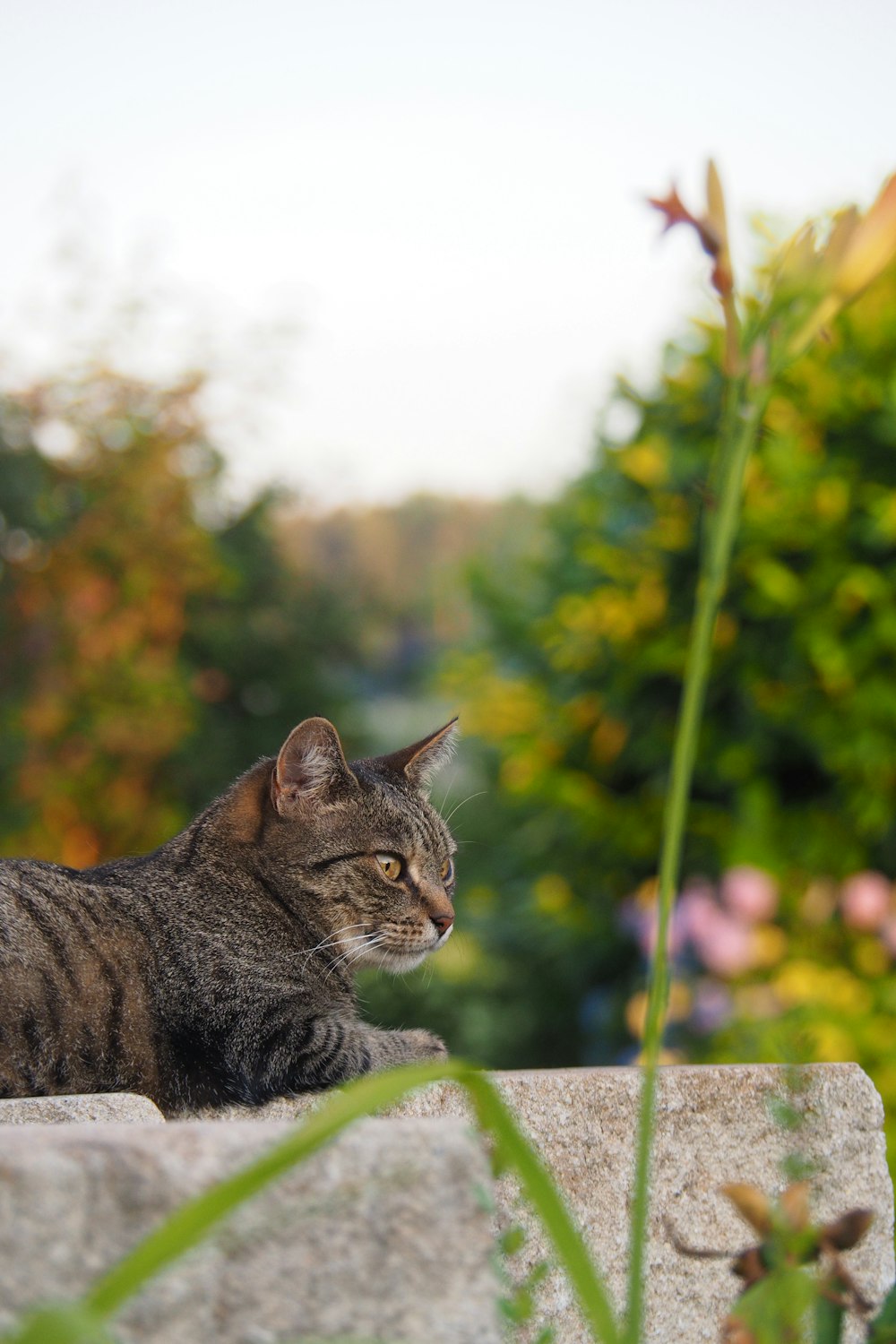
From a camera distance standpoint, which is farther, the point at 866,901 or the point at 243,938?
the point at 866,901

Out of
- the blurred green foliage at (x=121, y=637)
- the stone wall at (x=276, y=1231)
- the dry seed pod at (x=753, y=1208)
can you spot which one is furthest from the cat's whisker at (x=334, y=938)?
the blurred green foliage at (x=121, y=637)

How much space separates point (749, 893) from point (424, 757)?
5.72 ft

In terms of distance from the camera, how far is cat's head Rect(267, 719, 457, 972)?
8.30 ft

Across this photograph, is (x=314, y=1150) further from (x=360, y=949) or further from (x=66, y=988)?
(x=360, y=949)

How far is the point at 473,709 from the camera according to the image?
534cm

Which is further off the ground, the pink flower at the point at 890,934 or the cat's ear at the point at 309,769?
the cat's ear at the point at 309,769

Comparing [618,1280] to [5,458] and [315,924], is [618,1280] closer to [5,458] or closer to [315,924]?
[315,924]

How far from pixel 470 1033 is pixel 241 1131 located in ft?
17.6

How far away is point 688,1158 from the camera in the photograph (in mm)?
1911

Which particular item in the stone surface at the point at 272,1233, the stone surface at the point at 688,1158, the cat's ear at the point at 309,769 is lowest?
the stone surface at the point at 272,1233

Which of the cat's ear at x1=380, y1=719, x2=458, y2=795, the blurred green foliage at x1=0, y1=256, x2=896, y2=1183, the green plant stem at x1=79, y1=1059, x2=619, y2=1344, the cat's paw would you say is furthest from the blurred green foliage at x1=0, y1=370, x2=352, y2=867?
the green plant stem at x1=79, y1=1059, x2=619, y2=1344

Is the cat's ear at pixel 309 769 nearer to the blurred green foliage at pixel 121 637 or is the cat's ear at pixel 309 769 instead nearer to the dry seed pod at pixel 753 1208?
the dry seed pod at pixel 753 1208

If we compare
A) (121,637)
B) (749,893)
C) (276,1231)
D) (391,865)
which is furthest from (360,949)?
(121,637)

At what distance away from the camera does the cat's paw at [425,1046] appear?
→ 2330mm
